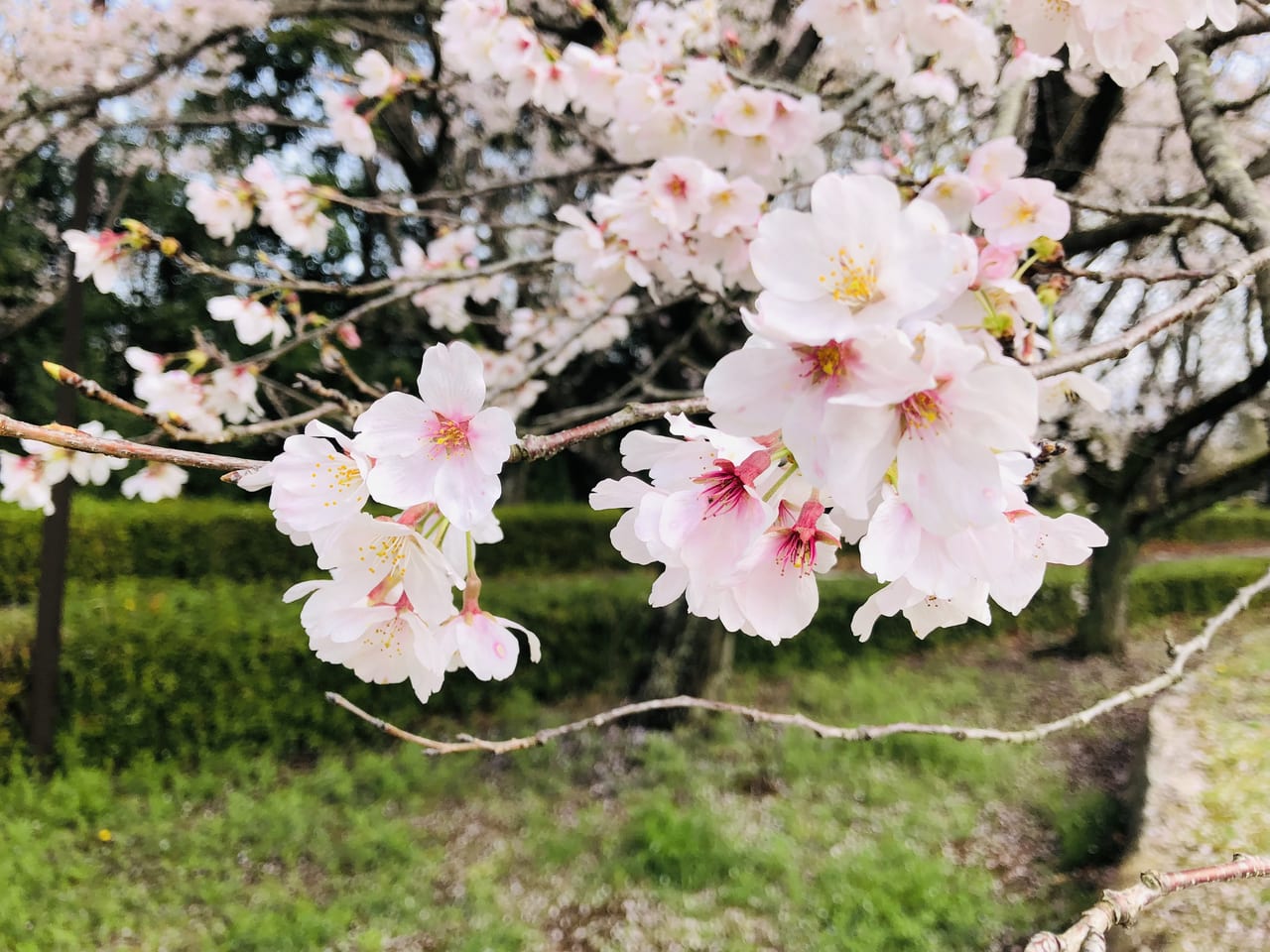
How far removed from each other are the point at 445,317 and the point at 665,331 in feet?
7.65

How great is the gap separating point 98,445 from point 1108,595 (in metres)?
6.73

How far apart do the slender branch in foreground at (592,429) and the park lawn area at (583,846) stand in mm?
2428

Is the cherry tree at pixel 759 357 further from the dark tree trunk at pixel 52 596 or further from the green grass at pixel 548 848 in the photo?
the green grass at pixel 548 848

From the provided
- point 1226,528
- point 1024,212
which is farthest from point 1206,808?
point 1226,528

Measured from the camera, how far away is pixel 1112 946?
2.24 metres

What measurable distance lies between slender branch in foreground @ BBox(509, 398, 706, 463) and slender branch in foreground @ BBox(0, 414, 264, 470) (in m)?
0.19

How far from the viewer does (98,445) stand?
0.54 meters

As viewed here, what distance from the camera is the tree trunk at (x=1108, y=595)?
18.9 ft

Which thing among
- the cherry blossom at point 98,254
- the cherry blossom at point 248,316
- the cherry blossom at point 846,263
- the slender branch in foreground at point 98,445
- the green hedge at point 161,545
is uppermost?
the cherry blossom at point 98,254

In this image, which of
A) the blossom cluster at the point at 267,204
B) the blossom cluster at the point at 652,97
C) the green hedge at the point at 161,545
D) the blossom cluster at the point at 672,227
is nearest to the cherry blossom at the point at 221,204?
the blossom cluster at the point at 267,204

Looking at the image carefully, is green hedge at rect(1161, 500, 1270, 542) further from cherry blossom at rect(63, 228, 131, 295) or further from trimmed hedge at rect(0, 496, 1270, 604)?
cherry blossom at rect(63, 228, 131, 295)

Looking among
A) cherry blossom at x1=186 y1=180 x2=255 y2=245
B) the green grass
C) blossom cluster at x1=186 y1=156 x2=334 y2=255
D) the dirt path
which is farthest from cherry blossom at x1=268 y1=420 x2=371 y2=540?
the dirt path

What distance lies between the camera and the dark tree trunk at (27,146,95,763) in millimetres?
3301

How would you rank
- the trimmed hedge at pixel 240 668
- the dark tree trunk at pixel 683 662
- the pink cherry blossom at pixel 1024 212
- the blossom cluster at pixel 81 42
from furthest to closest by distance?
the dark tree trunk at pixel 683 662
the trimmed hedge at pixel 240 668
the blossom cluster at pixel 81 42
the pink cherry blossom at pixel 1024 212
